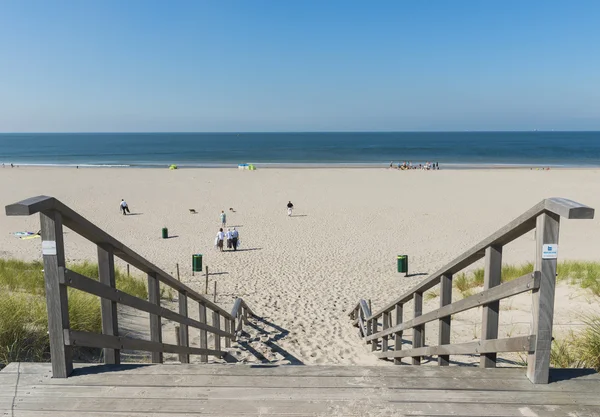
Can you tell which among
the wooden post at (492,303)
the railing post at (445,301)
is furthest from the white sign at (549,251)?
the railing post at (445,301)

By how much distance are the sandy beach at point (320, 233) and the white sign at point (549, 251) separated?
4316mm

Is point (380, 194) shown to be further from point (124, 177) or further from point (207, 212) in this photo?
point (124, 177)

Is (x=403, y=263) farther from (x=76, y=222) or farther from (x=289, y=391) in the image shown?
(x=76, y=222)

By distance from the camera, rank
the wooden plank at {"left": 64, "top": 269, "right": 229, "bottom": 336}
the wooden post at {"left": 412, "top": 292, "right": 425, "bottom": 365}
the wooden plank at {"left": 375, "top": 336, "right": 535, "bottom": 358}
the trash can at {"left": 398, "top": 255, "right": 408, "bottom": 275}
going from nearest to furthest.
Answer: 1. the wooden plank at {"left": 64, "top": 269, "right": 229, "bottom": 336}
2. the wooden plank at {"left": 375, "top": 336, "right": 535, "bottom": 358}
3. the wooden post at {"left": 412, "top": 292, "right": 425, "bottom": 365}
4. the trash can at {"left": 398, "top": 255, "right": 408, "bottom": 275}

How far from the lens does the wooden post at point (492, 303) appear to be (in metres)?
3.50

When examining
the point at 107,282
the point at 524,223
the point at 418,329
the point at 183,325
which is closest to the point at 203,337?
the point at 183,325

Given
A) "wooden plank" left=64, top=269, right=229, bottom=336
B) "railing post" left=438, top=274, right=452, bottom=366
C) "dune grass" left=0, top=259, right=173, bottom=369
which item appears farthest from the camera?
"dune grass" left=0, top=259, right=173, bottom=369

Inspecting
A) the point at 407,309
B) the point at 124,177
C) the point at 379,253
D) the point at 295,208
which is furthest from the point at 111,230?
the point at 124,177

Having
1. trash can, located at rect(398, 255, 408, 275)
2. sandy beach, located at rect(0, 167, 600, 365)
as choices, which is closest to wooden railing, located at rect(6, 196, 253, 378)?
sandy beach, located at rect(0, 167, 600, 365)

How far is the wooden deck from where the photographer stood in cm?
309

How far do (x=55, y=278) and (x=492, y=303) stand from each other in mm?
2983

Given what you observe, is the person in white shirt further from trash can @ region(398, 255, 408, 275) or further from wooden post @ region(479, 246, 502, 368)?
wooden post @ region(479, 246, 502, 368)

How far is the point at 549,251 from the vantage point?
10.1 feet

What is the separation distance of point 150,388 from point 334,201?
29752mm
